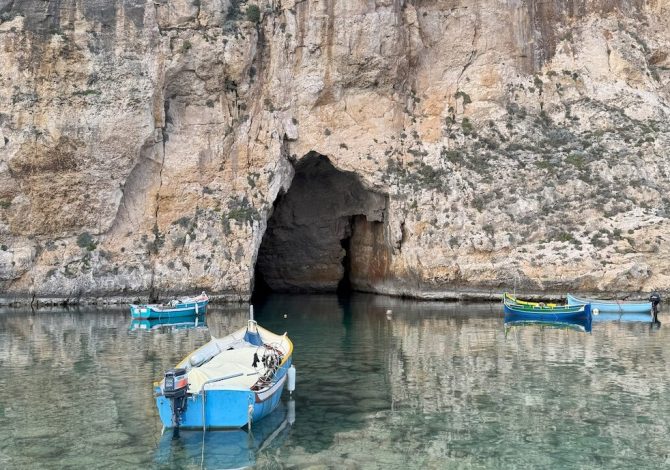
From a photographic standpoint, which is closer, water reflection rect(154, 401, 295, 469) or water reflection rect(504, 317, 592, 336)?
water reflection rect(154, 401, 295, 469)

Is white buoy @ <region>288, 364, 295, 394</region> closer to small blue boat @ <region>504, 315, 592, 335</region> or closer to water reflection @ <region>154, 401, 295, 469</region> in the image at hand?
water reflection @ <region>154, 401, 295, 469</region>

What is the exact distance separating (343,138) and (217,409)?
3451 centimetres

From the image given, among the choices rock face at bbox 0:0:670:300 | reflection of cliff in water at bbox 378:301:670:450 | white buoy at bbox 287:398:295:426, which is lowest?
white buoy at bbox 287:398:295:426

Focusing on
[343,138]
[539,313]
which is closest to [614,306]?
[539,313]

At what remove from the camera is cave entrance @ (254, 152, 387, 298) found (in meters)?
51.8

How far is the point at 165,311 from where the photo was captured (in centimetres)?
3728

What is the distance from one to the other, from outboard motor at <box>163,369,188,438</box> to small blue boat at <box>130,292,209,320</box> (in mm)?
23262

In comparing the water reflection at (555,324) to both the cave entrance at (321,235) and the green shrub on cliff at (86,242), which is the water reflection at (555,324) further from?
the green shrub on cliff at (86,242)

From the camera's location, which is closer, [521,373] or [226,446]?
[226,446]

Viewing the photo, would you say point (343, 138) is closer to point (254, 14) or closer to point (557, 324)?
point (254, 14)

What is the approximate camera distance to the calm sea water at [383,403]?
42.9ft

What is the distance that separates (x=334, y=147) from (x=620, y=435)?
35.1 m

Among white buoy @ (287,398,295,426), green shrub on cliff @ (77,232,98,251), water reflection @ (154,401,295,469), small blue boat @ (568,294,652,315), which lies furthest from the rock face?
water reflection @ (154,401,295,469)

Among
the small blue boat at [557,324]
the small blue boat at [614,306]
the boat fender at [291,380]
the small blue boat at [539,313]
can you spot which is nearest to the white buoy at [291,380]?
the boat fender at [291,380]
